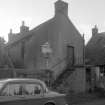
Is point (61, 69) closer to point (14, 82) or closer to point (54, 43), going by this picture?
point (54, 43)

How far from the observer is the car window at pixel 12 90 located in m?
7.60

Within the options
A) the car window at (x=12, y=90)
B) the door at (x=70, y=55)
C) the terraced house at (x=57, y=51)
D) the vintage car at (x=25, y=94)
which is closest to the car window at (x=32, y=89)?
the vintage car at (x=25, y=94)

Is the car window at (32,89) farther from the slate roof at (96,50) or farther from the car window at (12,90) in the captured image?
the slate roof at (96,50)

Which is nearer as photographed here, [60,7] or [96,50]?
[60,7]

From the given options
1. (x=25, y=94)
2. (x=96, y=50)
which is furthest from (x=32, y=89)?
(x=96, y=50)

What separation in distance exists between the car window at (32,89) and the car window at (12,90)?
27cm

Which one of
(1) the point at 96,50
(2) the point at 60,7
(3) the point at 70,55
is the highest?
(2) the point at 60,7

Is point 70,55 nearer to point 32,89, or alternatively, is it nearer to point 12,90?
point 32,89

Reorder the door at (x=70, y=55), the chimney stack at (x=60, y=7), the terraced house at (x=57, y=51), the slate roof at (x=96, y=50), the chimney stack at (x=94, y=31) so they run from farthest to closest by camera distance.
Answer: the chimney stack at (x=94, y=31)
the slate roof at (x=96, y=50)
the door at (x=70, y=55)
the chimney stack at (x=60, y=7)
the terraced house at (x=57, y=51)

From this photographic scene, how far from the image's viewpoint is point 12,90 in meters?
7.79

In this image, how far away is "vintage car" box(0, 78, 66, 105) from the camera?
7570 millimetres

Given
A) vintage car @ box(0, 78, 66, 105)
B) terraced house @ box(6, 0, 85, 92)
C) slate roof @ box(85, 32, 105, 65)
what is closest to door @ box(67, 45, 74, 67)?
terraced house @ box(6, 0, 85, 92)

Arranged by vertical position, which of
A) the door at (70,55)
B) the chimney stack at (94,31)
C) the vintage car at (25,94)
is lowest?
the vintage car at (25,94)

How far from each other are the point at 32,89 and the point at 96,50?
2156cm
